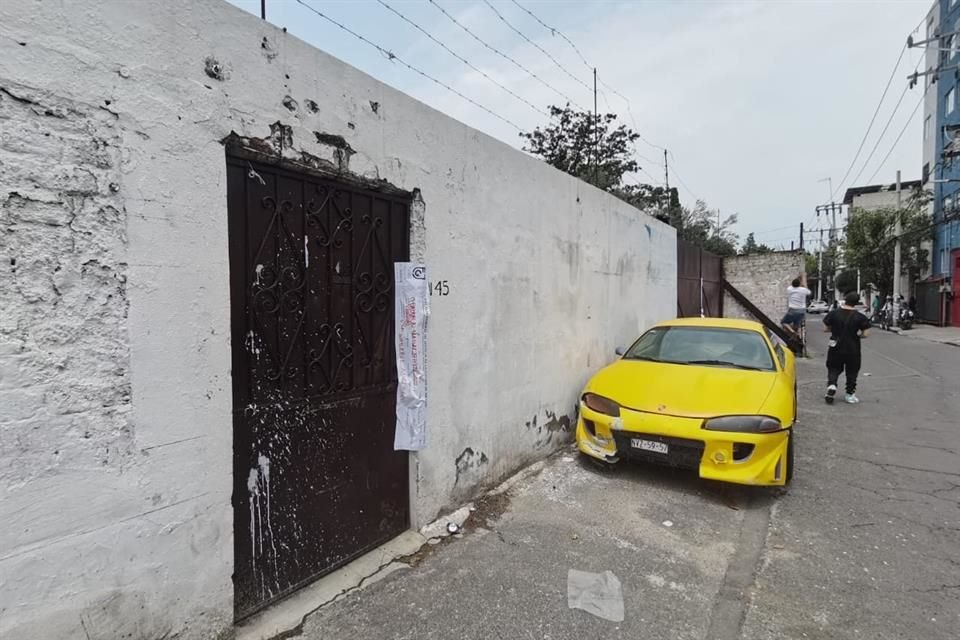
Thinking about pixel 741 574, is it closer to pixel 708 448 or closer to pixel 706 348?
pixel 708 448

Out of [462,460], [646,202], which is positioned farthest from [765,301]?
[462,460]

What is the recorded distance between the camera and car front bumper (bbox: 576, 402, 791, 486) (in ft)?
13.2

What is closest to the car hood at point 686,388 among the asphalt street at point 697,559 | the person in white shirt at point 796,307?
the asphalt street at point 697,559

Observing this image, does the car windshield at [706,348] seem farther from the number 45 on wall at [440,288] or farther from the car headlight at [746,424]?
the number 45 on wall at [440,288]

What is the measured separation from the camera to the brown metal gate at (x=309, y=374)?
8.04 feet

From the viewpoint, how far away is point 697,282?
11898mm

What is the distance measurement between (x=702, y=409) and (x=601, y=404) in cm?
86

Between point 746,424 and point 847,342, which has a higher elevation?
point 847,342

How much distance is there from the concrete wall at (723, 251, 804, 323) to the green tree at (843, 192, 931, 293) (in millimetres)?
17299

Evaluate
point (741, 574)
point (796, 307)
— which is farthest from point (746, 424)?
point (796, 307)

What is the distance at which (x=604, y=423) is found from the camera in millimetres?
4531

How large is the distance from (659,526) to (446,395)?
5.94 ft

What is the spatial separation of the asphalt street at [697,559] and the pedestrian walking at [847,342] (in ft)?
8.59

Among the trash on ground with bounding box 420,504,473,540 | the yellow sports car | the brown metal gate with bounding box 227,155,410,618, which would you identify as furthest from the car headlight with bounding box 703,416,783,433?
the brown metal gate with bounding box 227,155,410,618
